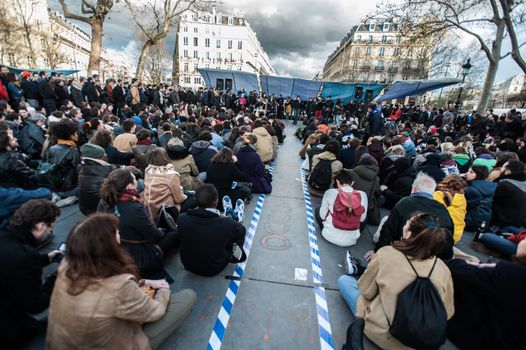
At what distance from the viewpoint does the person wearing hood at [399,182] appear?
523 cm

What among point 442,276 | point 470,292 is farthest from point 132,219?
point 470,292

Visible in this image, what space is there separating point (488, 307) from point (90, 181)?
4692mm

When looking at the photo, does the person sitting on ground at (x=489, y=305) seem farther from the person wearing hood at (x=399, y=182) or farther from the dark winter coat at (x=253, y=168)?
the dark winter coat at (x=253, y=168)

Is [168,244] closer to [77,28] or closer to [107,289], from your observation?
[107,289]

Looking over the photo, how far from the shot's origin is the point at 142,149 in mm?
5289

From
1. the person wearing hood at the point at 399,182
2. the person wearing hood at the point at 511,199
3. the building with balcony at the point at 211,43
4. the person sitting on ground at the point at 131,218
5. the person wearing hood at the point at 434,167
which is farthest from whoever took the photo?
the building with balcony at the point at 211,43

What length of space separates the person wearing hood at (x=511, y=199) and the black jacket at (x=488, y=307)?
286 cm

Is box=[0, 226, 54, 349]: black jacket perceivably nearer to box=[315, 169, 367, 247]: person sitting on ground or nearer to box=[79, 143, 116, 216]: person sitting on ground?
box=[79, 143, 116, 216]: person sitting on ground

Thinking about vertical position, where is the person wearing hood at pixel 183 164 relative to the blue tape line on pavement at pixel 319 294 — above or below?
above

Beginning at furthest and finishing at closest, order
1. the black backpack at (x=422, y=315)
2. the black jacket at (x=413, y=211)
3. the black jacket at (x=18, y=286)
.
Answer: the black jacket at (x=413, y=211)
the black backpack at (x=422, y=315)
the black jacket at (x=18, y=286)

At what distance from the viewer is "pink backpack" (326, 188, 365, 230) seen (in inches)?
145

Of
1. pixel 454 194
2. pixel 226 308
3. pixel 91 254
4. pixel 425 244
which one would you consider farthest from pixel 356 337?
pixel 454 194

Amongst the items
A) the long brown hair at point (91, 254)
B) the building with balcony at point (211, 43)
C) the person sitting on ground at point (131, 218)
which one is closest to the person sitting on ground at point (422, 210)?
the person sitting on ground at point (131, 218)

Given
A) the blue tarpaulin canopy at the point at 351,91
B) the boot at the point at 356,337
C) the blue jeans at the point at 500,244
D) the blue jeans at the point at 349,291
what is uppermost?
the blue tarpaulin canopy at the point at 351,91
